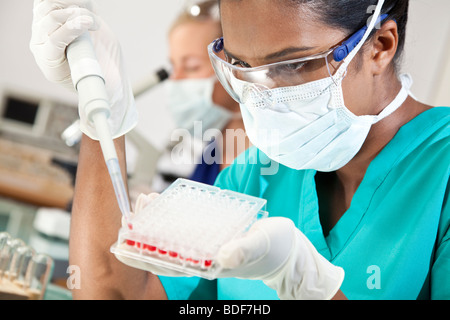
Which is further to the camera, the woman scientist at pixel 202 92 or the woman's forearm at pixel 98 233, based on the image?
the woman scientist at pixel 202 92

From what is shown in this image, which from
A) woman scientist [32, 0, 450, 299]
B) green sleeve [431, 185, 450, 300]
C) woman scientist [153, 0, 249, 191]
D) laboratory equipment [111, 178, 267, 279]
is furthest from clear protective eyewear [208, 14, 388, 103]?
woman scientist [153, 0, 249, 191]

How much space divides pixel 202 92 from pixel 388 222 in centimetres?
168

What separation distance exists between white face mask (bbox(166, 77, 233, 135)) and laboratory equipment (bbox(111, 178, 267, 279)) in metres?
1.69

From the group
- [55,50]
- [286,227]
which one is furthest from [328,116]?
[55,50]

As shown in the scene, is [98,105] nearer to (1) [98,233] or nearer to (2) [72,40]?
(2) [72,40]

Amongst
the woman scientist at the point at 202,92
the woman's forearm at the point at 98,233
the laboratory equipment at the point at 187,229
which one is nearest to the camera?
the laboratory equipment at the point at 187,229

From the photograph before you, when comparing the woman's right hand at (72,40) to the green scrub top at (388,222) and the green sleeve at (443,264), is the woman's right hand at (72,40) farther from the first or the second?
the green sleeve at (443,264)

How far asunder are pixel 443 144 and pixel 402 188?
0.44 ft

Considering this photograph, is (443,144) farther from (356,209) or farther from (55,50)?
(55,50)

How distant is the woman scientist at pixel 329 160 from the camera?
1.07m

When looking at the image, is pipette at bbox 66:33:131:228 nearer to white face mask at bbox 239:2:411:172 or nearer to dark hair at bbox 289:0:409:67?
white face mask at bbox 239:2:411:172

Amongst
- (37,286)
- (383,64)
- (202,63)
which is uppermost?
(202,63)

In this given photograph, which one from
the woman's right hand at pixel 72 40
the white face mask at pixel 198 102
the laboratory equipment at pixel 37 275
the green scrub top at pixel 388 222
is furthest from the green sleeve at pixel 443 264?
the white face mask at pixel 198 102
